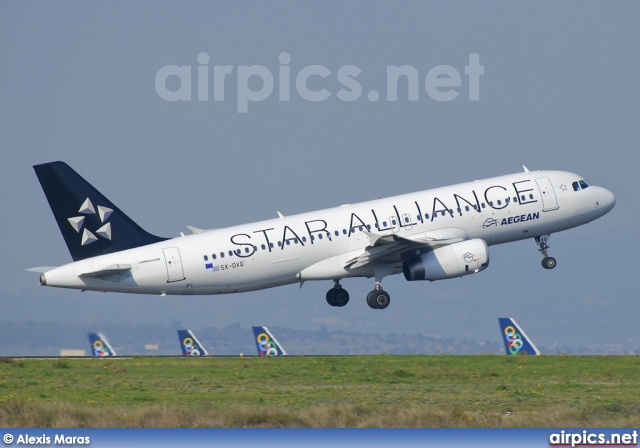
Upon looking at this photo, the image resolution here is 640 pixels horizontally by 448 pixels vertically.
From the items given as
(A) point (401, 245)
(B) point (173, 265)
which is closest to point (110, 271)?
(B) point (173, 265)

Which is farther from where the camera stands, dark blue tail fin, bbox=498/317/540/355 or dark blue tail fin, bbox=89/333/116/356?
dark blue tail fin, bbox=89/333/116/356

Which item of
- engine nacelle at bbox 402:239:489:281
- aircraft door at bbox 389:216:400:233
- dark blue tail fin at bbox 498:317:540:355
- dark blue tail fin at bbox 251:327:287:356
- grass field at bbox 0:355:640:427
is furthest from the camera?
dark blue tail fin at bbox 251:327:287:356

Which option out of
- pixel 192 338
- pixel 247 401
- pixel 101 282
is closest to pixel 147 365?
pixel 101 282

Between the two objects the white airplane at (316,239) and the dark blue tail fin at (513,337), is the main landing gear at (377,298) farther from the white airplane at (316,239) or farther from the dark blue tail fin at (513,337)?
the dark blue tail fin at (513,337)

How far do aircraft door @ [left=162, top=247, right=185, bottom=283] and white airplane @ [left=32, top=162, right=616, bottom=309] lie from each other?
47mm

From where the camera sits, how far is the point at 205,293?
2240 inches

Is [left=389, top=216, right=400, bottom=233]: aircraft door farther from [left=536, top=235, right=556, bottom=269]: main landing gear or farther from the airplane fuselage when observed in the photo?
[left=536, top=235, right=556, bottom=269]: main landing gear

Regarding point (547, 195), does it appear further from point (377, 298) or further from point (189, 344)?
point (189, 344)

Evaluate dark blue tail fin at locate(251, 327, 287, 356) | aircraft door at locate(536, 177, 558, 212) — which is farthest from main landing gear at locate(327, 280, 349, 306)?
dark blue tail fin at locate(251, 327, 287, 356)

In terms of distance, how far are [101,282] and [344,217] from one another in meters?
12.3

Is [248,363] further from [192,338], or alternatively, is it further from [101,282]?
[192,338]

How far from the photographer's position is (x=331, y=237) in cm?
5784

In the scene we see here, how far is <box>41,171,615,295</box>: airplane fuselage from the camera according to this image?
55.1 meters

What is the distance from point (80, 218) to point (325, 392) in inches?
813
